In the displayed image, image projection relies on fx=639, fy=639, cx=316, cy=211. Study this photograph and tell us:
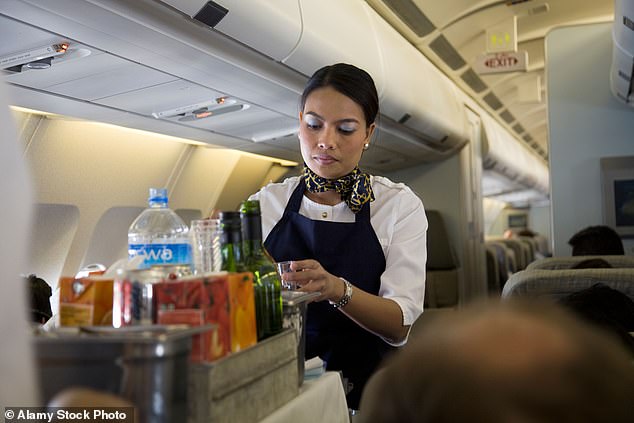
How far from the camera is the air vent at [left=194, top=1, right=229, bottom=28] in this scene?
252cm

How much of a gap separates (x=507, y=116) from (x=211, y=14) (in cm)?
1019

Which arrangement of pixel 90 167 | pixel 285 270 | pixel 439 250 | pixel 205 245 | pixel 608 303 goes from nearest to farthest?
pixel 205 245 → pixel 285 270 → pixel 608 303 → pixel 90 167 → pixel 439 250

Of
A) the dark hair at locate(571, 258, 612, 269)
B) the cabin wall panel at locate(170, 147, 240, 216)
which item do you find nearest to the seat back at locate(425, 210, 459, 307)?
the cabin wall panel at locate(170, 147, 240, 216)

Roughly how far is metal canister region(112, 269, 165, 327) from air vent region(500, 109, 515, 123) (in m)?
11.2

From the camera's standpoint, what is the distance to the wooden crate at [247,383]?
861mm

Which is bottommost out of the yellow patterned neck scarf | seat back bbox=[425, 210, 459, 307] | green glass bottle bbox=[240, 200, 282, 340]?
seat back bbox=[425, 210, 459, 307]

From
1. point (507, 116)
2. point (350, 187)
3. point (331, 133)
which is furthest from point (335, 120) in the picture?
point (507, 116)

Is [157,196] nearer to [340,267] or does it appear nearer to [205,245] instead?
[205,245]

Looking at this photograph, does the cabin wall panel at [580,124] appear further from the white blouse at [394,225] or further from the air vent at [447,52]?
the white blouse at [394,225]

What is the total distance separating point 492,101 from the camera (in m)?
10.3

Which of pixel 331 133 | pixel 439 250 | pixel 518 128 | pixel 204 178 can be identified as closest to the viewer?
pixel 331 133

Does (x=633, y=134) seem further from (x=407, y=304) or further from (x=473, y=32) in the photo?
(x=407, y=304)

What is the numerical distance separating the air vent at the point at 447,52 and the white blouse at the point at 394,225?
5.03m

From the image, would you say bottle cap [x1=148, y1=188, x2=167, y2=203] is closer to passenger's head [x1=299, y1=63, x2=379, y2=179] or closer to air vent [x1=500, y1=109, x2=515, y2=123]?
passenger's head [x1=299, y1=63, x2=379, y2=179]
